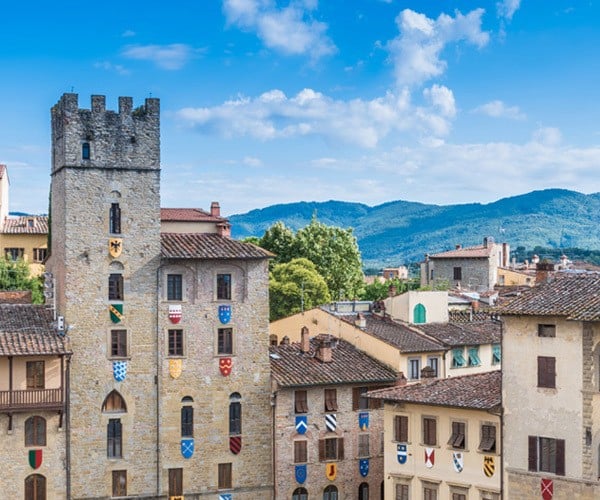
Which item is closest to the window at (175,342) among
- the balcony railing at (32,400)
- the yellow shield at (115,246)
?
the yellow shield at (115,246)

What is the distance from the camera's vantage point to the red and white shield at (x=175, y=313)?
188 feet

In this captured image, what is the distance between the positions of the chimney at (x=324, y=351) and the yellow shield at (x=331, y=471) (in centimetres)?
574

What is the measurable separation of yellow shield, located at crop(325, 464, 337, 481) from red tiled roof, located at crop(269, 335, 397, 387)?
4.62m

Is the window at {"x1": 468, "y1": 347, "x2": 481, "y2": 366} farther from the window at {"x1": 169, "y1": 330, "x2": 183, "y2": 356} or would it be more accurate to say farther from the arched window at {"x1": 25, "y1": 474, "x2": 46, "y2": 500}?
the arched window at {"x1": 25, "y1": 474, "x2": 46, "y2": 500}

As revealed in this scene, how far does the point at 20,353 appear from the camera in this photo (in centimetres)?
5266

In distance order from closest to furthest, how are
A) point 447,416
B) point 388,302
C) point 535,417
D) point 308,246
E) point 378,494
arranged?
point 535,417 → point 447,416 → point 378,494 → point 388,302 → point 308,246

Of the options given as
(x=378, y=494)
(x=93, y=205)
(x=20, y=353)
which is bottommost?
(x=378, y=494)

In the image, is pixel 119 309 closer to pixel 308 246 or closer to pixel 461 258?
pixel 308 246

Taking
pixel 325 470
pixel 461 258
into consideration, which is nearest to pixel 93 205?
pixel 325 470

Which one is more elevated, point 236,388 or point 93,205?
point 93,205

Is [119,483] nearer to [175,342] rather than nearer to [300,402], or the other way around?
[175,342]

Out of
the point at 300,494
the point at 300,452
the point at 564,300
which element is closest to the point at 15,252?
the point at 300,452

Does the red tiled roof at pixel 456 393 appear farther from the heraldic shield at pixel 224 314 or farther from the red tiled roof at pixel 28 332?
the red tiled roof at pixel 28 332

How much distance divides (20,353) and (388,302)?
2764 cm
